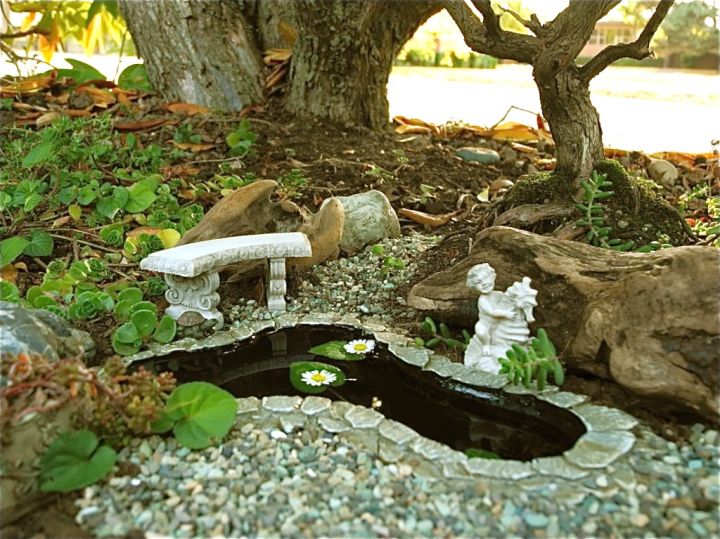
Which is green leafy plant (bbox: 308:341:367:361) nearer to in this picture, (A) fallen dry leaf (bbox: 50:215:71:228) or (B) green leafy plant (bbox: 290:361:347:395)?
(B) green leafy plant (bbox: 290:361:347:395)

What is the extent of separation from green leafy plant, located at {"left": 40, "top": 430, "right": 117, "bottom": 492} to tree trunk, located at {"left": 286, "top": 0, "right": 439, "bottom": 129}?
3555 mm

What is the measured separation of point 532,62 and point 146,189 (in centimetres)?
229

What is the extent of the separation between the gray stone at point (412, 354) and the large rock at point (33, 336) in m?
1.29

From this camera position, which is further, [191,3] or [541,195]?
[191,3]

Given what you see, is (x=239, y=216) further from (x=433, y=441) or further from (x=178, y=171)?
(x=433, y=441)

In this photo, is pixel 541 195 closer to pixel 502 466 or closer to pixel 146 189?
pixel 502 466

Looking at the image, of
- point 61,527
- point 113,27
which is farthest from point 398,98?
point 61,527

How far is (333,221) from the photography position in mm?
3984

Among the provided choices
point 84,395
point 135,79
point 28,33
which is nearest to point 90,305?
point 84,395

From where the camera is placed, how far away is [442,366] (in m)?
3.05

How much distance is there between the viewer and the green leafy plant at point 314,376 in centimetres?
295

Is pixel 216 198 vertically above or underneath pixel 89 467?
above

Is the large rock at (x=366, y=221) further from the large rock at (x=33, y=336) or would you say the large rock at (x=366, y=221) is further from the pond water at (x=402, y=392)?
the large rock at (x=33, y=336)

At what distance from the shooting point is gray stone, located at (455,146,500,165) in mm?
5488
